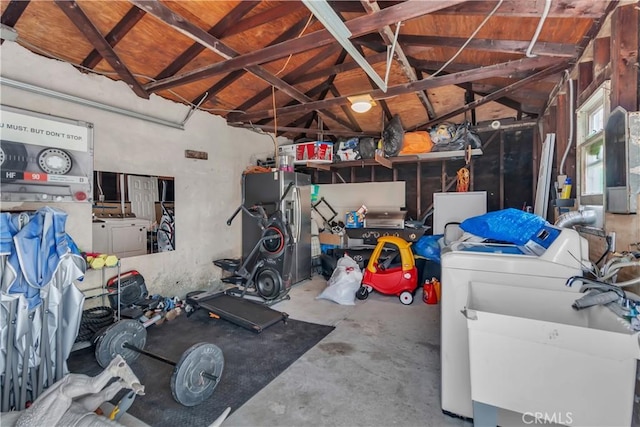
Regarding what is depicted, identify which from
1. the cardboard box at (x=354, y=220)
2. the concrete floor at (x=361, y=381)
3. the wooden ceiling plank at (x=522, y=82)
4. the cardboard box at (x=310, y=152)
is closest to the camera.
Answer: the concrete floor at (x=361, y=381)

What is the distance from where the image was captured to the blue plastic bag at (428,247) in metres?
4.46

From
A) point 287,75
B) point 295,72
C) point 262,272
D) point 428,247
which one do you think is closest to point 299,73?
point 295,72

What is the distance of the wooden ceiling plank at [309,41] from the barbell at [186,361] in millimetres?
2453

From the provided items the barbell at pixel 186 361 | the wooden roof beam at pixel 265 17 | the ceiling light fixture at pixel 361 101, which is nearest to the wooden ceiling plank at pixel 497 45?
the ceiling light fixture at pixel 361 101

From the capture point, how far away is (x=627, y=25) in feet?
5.82

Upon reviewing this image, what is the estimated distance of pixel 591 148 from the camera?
2.39m

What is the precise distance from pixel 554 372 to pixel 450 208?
396cm

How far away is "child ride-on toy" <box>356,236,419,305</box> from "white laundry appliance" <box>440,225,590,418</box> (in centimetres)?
210

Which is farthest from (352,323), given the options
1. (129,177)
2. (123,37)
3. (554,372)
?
(123,37)

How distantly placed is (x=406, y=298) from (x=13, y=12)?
477cm

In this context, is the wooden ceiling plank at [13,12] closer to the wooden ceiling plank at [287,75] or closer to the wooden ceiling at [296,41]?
the wooden ceiling at [296,41]

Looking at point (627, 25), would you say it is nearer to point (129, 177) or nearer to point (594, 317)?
point (594, 317)

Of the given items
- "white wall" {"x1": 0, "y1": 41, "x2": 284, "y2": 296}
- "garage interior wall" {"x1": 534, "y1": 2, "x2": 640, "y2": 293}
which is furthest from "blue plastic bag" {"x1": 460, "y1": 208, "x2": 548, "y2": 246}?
"white wall" {"x1": 0, "y1": 41, "x2": 284, "y2": 296}

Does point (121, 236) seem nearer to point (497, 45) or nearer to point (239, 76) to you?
point (239, 76)
